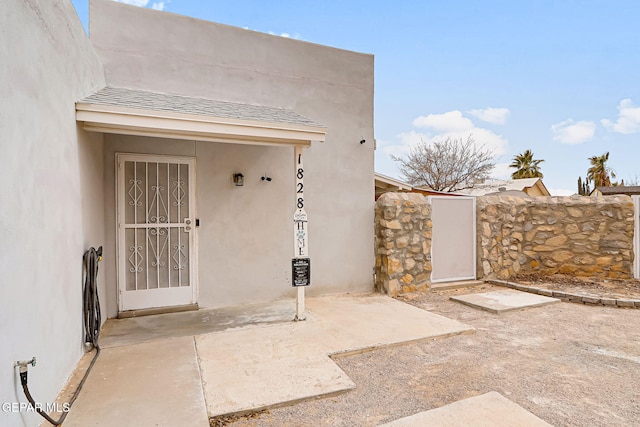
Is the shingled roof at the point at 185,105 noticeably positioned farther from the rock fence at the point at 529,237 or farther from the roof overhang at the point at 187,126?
A: the rock fence at the point at 529,237

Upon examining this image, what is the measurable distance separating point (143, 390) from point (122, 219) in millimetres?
2777

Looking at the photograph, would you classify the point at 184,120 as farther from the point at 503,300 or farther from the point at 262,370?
the point at 503,300

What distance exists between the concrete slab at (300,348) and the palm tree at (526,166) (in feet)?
127

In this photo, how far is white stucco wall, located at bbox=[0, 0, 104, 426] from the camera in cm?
196

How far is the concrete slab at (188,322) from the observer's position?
4062 mm

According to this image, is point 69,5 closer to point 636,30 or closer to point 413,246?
point 413,246

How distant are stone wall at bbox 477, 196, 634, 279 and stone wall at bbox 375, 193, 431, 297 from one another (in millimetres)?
1639

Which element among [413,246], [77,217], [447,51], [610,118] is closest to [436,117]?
[610,118]

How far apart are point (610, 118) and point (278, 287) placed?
35.5 meters

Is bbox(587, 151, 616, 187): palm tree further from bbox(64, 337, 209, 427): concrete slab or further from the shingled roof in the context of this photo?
bbox(64, 337, 209, 427): concrete slab

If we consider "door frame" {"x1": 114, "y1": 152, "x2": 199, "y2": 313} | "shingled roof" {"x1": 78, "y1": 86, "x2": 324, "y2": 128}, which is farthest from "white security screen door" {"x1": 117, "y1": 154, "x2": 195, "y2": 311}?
"shingled roof" {"x1": 78, "y1": 86, "x2": 324, "y2": 128}

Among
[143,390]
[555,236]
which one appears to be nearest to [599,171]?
[555,236]

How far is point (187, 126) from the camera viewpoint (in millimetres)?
3939

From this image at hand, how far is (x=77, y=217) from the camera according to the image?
3377 mm
